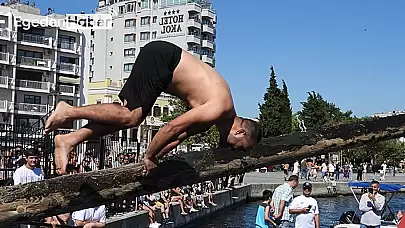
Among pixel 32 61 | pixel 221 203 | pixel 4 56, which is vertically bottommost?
pixel 221 203

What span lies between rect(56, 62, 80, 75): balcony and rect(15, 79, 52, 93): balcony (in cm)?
260

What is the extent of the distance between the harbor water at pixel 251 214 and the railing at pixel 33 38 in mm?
38403

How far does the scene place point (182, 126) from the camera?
4863 millimetres

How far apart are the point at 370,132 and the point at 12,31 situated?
204 feet

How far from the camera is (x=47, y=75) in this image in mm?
67500

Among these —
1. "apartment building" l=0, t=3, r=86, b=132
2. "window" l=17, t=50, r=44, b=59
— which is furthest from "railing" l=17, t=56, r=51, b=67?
"window" l=17, t=50, r=44, b=59

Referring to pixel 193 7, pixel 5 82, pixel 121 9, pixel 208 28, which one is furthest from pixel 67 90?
pixel 121 9

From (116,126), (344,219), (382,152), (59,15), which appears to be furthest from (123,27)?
(116,126)

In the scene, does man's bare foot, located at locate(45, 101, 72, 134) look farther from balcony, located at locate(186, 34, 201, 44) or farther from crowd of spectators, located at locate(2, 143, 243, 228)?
balcony, located at locate(186, 34, 201, 44)

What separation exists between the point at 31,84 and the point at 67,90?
486 centimetres

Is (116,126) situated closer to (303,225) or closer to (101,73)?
(303,225)

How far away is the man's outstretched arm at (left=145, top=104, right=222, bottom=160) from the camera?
15.8ft

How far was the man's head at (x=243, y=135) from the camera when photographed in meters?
5.07

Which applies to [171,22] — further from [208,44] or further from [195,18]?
[208,44]
